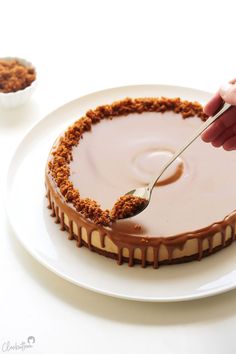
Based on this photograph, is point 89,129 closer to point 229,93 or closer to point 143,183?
point 143,183

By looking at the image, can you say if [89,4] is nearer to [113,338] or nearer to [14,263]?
[14,263]

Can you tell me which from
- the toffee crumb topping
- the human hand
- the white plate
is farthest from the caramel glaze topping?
the human hand

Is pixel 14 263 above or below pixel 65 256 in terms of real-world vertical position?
below

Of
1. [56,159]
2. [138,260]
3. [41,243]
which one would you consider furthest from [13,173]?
[138,260]

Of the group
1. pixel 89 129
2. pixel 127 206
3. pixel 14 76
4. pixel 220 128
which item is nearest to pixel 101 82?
pixel 14 76

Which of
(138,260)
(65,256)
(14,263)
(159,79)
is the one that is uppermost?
(159,79)

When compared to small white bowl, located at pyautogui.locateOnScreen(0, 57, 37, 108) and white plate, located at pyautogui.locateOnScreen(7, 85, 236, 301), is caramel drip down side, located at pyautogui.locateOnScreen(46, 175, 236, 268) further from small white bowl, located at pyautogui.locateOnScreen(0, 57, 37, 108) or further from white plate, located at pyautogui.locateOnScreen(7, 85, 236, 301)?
small white bowl, located at pyautogui.locateOnScreen(0, 57, 37, 108)

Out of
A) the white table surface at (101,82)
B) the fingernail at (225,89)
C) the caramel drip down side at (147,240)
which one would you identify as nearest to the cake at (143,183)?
the caramel drip down side at (147,240)
